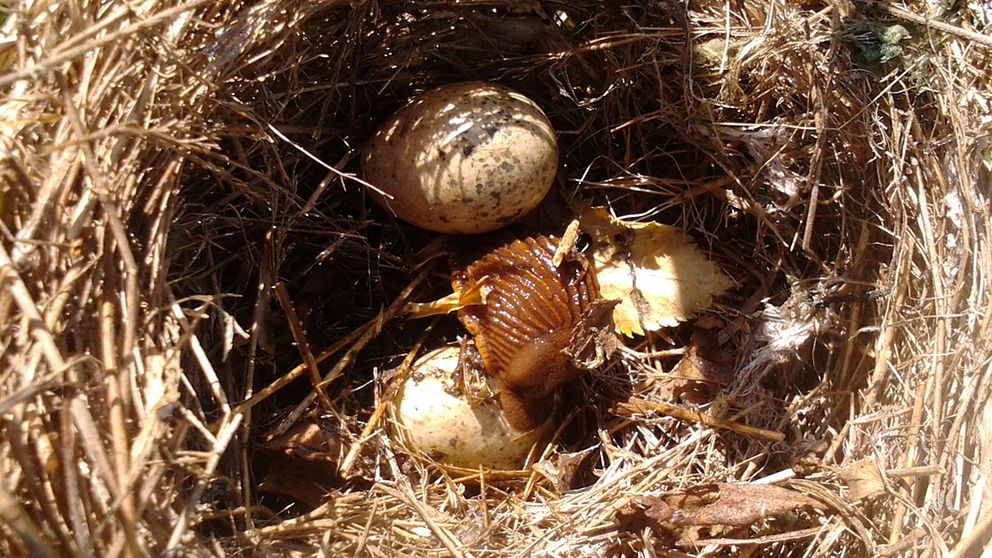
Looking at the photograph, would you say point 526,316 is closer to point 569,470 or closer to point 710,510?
point 569,470

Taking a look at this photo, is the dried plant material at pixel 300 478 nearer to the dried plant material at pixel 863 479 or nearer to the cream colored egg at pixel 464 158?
the cream colored egg at pixel 464 158

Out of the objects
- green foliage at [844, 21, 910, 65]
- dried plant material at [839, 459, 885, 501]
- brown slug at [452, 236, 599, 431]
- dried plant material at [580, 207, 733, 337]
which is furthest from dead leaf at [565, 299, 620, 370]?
green foliage at [844, 21, 910, 65]

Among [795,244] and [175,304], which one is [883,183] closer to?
[795,244]

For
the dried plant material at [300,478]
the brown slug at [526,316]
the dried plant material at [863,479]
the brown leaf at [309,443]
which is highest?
the brown slug at [526,316]

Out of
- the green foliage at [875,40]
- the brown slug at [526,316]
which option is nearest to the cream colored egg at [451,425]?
the brown slug at [526,316]

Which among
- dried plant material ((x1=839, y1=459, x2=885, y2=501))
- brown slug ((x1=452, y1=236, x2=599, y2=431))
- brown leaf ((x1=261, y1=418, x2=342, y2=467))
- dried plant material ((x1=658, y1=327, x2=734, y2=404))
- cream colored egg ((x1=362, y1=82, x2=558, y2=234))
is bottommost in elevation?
dried plant material ((x1=839, y1=459, x2=885, y2=501))

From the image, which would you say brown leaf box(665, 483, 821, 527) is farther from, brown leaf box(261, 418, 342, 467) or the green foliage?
the green foliage

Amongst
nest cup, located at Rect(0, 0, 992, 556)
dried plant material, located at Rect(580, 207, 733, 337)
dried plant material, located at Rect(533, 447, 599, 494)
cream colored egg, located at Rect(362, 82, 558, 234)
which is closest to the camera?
nest cup, located at Rect(0, 0, 992, 556)

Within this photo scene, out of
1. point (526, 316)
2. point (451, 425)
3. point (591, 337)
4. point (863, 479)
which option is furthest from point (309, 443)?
point (863, 479)
